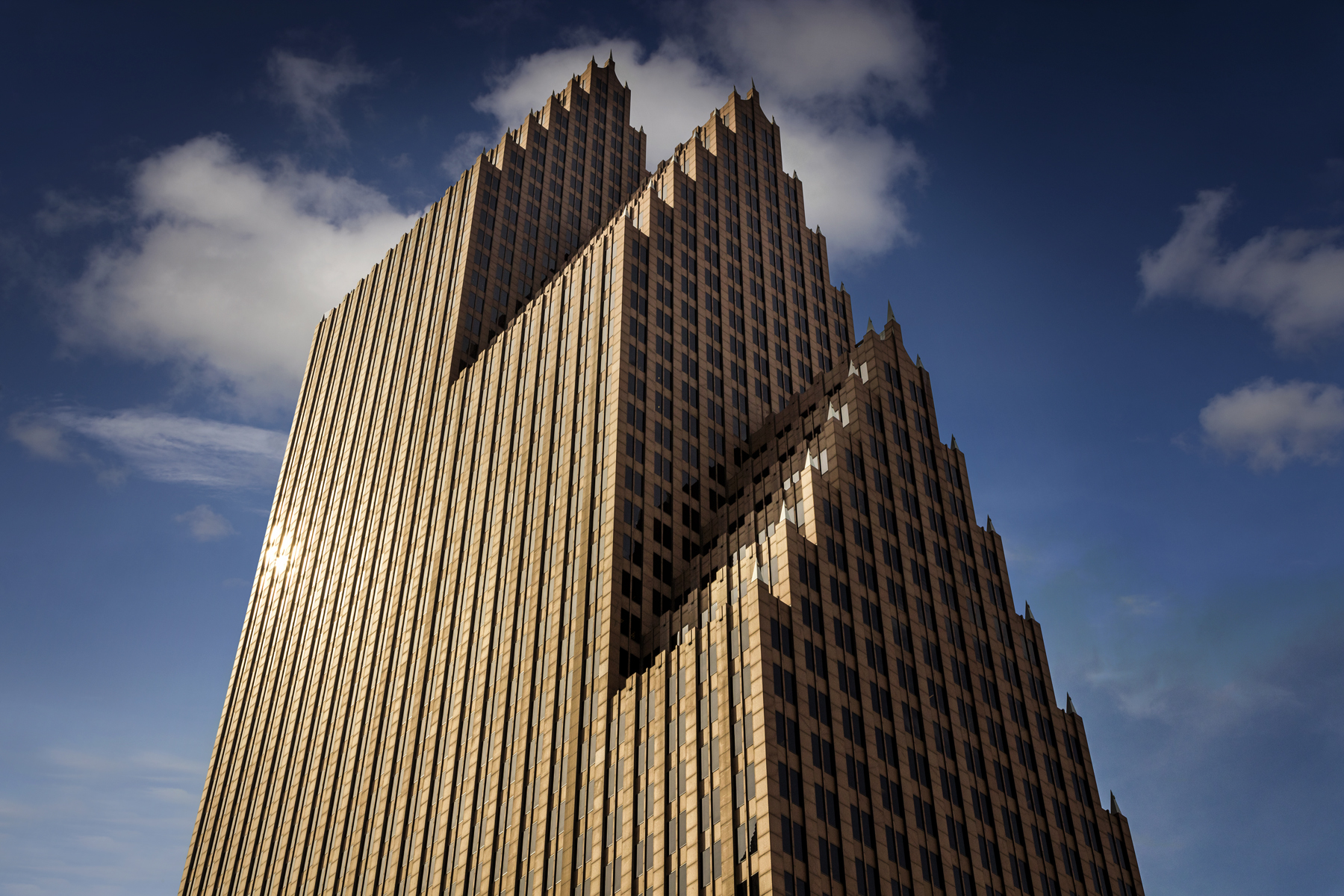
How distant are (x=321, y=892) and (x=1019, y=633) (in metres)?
69.6

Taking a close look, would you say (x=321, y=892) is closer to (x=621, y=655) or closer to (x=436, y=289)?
(x=621, y=655)

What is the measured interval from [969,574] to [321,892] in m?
67.6

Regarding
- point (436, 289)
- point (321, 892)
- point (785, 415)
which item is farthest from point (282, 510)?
point (785, 415)

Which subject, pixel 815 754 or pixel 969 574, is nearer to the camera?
pixel 815 754

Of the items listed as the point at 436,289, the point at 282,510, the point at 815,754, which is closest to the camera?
the point at 815,754

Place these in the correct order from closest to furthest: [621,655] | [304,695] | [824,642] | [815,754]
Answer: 1. [815,754]
2. [824,642]
3. [621,655]
4. [304,695]

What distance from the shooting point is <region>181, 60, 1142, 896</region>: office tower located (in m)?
86.4

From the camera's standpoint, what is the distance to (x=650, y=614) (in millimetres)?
102375

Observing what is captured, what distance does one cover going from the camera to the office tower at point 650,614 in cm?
8644

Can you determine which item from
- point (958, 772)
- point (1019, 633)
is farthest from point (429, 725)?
point (1019, 633)

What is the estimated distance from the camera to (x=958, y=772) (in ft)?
308

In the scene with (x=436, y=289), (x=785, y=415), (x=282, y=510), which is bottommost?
(x=785, y=415)

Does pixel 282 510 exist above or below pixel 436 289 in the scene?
below

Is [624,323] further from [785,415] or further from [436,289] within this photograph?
[436,289]
